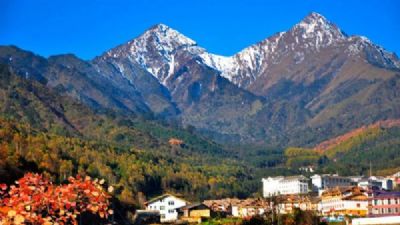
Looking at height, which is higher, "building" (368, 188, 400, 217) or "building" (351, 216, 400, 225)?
"building" (368, 188, 400, 217)

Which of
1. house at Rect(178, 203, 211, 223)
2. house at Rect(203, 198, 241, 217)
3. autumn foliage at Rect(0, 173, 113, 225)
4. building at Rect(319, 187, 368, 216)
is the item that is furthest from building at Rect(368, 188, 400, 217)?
autumn foliage at Rect(0, 173, 113, 225)

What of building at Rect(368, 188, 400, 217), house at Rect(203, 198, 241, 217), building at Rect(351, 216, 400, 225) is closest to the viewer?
building at Rect(351, 216, 400, 225)

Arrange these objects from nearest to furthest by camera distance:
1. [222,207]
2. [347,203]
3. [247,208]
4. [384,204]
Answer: [384,204]
[347,203]
[247,208]
[222,207]

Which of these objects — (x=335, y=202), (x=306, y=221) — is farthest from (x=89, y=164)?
(x=306, y=221)

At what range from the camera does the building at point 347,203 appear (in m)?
114

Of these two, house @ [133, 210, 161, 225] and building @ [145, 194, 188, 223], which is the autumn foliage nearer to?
house @ [133, 210, 161, 225]

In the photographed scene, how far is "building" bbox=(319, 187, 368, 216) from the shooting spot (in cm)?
11394

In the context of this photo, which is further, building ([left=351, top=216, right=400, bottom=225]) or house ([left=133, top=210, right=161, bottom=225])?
house ([left=133, top=210, right=161, bottom=225])

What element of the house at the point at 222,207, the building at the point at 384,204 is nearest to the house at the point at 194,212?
the house at the point at 222,207

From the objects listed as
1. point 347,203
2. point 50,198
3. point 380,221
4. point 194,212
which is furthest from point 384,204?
point 50,198

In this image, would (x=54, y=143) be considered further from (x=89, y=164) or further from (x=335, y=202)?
(x=335, y=202)

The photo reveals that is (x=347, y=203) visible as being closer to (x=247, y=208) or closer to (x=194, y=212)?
(x=247, y=208)

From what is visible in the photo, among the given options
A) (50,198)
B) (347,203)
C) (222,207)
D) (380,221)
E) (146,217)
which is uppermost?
(50,198)

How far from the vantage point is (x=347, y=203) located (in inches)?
4749
